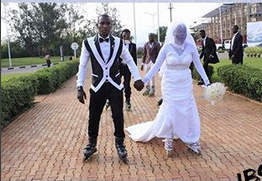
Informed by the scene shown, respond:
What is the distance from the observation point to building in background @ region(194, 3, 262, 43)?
56.8 m

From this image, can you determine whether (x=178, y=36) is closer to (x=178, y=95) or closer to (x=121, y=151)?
(x=178, y=95)

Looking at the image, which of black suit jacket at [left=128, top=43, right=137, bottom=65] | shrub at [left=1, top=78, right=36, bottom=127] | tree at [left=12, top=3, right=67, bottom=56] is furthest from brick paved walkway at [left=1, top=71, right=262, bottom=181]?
tree at [left=12, top=3, right=67, bottom=56]

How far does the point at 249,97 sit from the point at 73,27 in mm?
42449

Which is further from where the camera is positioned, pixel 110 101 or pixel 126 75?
pixel 126 75

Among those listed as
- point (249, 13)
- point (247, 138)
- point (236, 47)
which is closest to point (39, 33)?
point (249, 13)

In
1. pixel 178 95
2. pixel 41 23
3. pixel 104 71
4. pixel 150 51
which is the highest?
pixel 41 23

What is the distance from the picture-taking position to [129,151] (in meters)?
5.32

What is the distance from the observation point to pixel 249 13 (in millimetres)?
56875

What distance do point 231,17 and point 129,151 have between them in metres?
60.7

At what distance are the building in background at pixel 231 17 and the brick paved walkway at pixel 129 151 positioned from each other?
153 ft

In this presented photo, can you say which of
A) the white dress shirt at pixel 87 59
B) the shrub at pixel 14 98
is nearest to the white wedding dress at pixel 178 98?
the white dress shirt at pixel 87 59

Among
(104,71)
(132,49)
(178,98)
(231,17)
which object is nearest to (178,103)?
(178,98)

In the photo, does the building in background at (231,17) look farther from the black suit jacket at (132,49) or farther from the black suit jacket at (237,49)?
the black suit jacket at (132,49)

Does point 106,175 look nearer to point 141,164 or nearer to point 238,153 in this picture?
point 141,164
